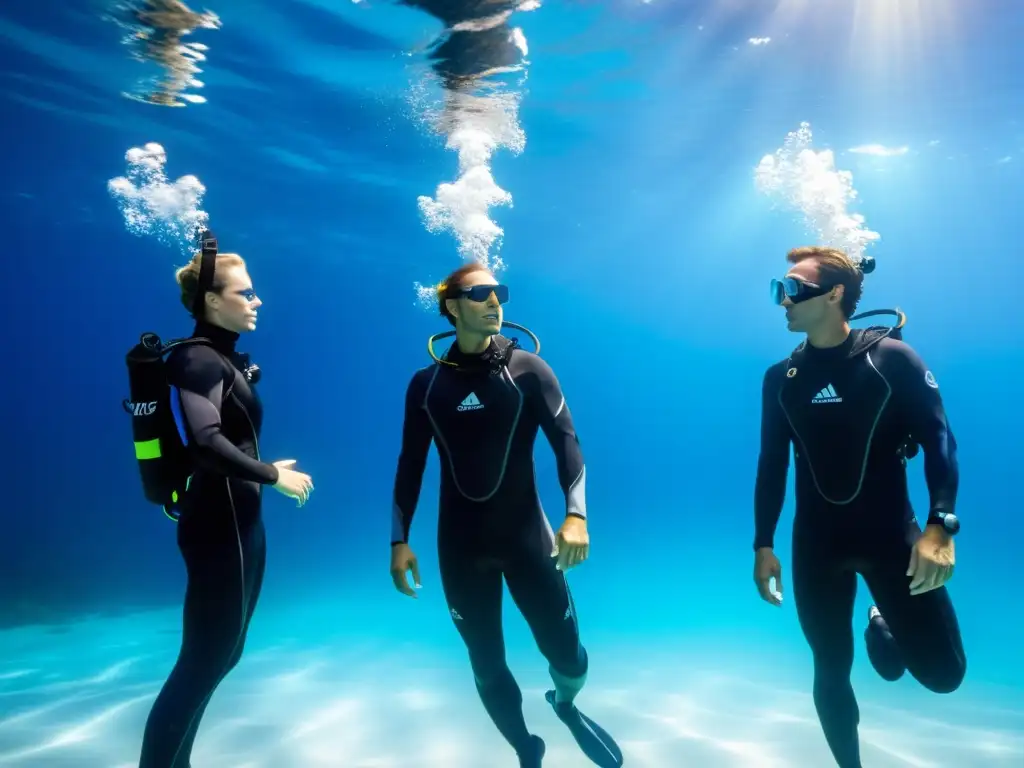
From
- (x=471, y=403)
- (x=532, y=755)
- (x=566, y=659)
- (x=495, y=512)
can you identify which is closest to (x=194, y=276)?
(x=471, y=403)

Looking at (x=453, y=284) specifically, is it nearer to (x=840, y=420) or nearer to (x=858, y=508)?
(x=840, y=420)

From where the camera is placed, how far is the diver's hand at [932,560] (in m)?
3.17

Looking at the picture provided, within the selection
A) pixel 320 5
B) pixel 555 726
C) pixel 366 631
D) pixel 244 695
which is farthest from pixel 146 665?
pixel 320 5

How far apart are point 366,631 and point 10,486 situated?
45.8m

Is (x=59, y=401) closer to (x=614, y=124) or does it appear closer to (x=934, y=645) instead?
(x=614, y=124)

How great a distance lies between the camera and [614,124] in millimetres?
16672

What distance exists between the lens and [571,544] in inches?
132

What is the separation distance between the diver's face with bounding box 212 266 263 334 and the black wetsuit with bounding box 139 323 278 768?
0.07m

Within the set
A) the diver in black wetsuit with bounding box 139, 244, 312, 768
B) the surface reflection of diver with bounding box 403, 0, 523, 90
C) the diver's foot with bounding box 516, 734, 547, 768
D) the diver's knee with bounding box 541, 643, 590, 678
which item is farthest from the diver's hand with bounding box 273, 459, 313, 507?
the surface reflection of diver with bounding box 403, 0, 523, 90

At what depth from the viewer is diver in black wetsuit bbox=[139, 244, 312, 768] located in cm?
320

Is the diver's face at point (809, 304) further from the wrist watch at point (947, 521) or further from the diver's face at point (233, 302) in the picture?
the diver's face at point (233, 302)

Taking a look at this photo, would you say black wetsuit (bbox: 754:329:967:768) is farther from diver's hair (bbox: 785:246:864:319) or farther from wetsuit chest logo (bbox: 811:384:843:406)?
diver's hair (bbox: 785:246:864:319)

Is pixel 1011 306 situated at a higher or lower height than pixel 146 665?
higher

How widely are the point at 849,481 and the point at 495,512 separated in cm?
207
